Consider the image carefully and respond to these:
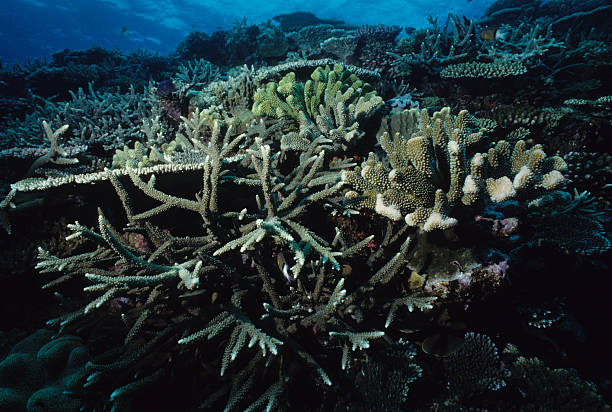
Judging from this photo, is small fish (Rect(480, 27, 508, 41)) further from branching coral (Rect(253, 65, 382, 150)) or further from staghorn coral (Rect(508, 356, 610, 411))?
staghorn coral (Rect(508, 356, 610, 411))

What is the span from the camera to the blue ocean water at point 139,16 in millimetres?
44312

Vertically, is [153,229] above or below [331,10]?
below

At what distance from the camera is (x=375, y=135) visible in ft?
10.5

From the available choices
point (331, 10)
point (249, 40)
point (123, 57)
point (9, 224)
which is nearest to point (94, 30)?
point (331, 10)

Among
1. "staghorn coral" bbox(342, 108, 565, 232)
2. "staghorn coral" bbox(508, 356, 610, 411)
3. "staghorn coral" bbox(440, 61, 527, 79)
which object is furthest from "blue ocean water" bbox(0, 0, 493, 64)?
"staghorn coral" bbox(508, 356, 610, 411)

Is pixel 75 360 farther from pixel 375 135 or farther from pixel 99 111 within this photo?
pixel 99 111

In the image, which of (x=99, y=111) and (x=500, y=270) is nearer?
(x=500, y=270)

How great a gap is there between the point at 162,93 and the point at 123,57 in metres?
10.3

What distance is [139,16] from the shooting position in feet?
163

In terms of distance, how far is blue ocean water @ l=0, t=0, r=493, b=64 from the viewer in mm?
44312

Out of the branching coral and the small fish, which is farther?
the small fish

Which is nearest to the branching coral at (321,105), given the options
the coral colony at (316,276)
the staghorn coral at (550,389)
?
the coral colony at (316,276)

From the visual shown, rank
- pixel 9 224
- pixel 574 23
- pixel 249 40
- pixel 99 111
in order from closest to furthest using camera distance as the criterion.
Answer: pixel 9 224, pixel 99 111, pixel 574 23, pixel 249 40

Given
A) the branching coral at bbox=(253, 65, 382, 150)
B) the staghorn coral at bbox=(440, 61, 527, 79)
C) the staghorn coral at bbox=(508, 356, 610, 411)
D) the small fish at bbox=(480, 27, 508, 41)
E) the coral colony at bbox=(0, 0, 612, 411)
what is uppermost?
the small fish at bbox=(480, 27, 508, 41)
